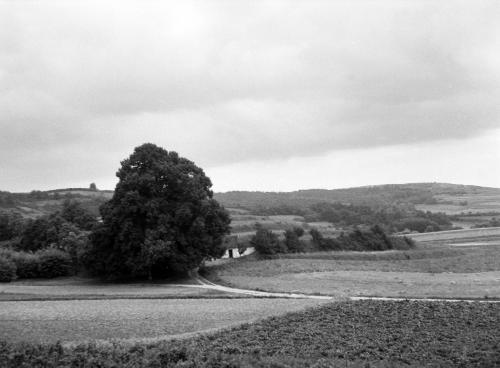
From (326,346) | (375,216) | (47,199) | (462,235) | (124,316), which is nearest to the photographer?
(326,346)

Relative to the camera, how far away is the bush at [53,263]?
71.8 m

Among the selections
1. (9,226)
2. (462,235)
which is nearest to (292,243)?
(462,235)

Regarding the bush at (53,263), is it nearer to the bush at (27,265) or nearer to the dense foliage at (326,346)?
the bush at (27,265)

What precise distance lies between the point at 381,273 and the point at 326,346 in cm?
4324

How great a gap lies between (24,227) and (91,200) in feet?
201

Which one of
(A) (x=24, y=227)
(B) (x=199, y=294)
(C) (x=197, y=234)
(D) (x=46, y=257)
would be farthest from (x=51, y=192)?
(B) (x=199, y=294)

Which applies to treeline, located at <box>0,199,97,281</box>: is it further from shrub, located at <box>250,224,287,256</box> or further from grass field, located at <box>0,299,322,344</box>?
grass field, located at <box>0,299,322,344</box>

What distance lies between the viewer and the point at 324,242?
9325 centimetres

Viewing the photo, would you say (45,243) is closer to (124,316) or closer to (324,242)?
(324,242)

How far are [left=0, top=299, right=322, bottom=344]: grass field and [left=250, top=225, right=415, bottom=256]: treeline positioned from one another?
4124cm

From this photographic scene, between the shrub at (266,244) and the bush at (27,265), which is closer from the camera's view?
the bush at (27,265)

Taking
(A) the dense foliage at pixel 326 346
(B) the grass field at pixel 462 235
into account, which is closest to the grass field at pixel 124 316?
(A) the dense foliage at pixel 326 346

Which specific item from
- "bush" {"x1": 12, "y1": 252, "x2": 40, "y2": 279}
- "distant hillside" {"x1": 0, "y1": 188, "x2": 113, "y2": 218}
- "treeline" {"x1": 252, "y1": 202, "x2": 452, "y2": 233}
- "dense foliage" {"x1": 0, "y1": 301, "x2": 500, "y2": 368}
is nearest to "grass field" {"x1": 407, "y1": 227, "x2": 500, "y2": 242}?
"treeline" {"x1": 252, "y1": 202, "x2": 452, "y2": 233}

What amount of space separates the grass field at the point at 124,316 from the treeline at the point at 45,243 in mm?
26583
